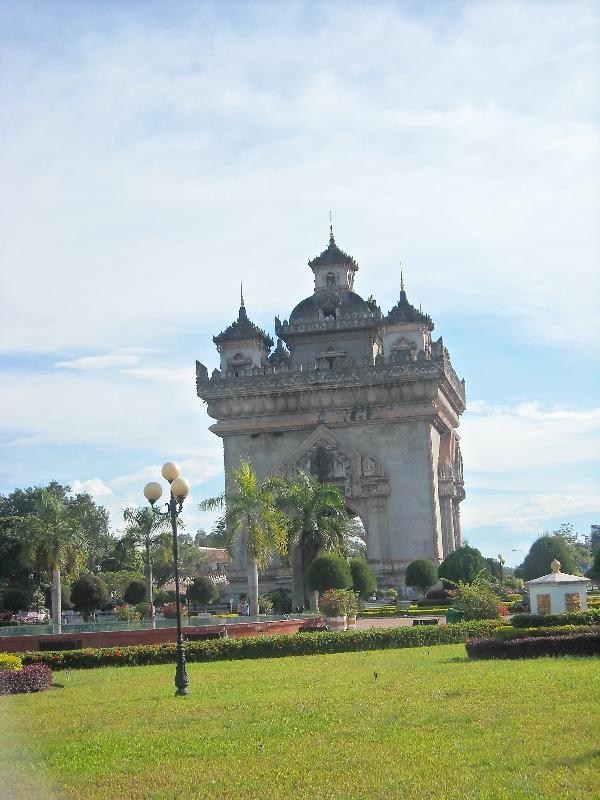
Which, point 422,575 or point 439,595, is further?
point 422,575

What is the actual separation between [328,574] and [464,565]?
848cm

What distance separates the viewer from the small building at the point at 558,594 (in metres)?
29.1

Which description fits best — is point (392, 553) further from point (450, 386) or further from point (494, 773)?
point (494, 773)

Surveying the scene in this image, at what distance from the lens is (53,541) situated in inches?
1731

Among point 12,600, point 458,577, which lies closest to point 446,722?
point 458,577

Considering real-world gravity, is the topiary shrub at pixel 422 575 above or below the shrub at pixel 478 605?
above

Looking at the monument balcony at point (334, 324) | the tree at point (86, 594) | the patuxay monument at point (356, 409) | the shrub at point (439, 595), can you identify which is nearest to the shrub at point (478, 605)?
the shrub at point (439, 595)

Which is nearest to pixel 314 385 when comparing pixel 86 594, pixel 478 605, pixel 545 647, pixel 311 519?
pixel 311 519

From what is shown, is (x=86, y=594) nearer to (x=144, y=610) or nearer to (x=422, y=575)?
(x=144, y=610)

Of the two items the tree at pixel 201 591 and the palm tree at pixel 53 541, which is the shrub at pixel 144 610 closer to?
the palm tree at pixel 53 541

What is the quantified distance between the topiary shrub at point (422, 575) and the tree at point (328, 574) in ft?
30.6

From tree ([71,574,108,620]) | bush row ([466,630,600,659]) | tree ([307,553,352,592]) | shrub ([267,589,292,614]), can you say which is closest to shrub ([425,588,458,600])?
shrub ([267,589,292,614])

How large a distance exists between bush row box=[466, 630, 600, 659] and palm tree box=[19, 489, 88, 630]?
26.0 m

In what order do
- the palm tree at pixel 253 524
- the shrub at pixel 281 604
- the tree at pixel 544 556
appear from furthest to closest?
the tree at pixel 544 556 → the shrub at pixel 281 604 → the palm tree at pixel 253 524
